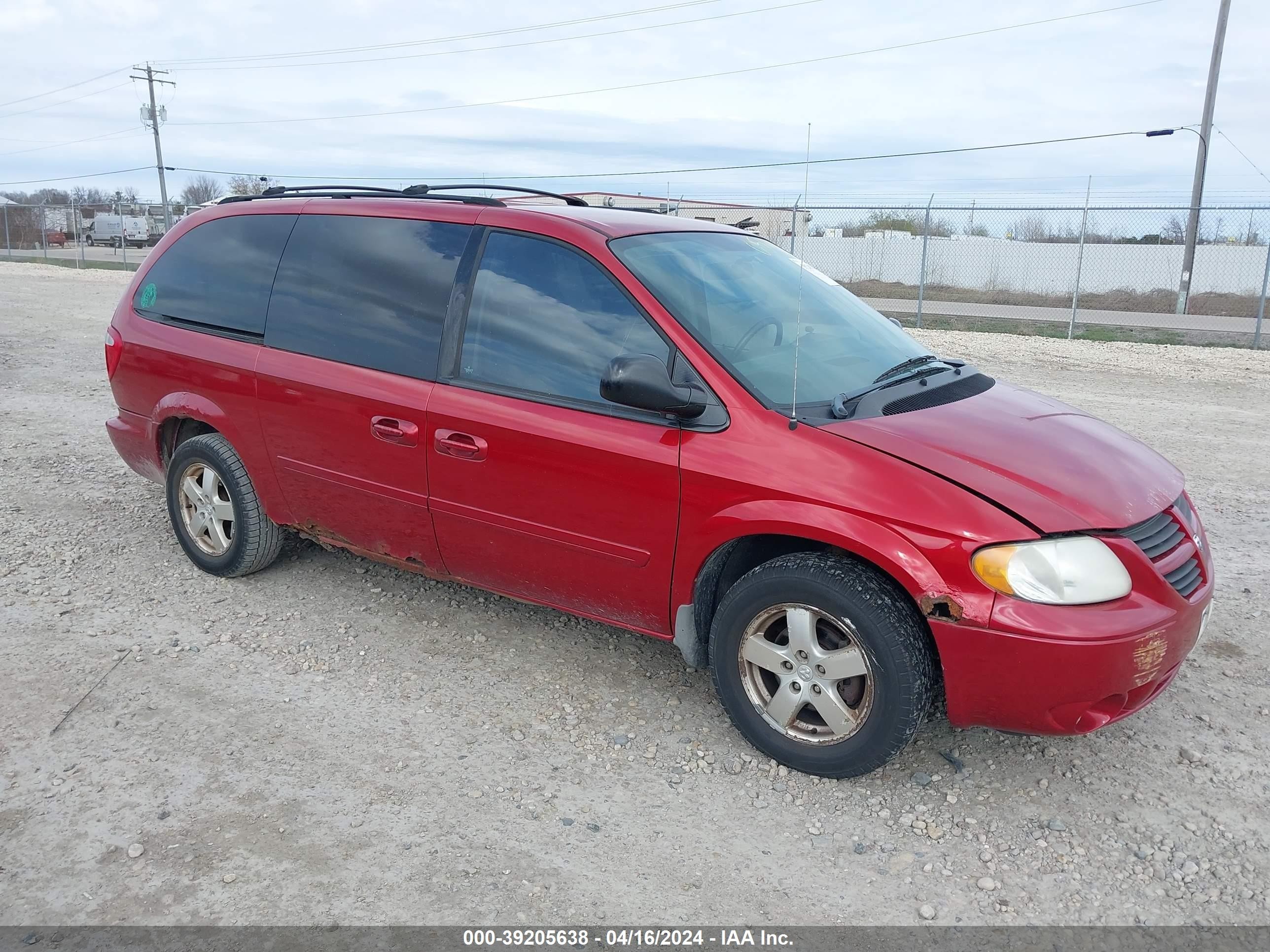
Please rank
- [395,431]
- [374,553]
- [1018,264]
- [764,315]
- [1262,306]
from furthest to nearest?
[1018,264] < [1262,306] < [374,553] < [395,431] < [764,315]

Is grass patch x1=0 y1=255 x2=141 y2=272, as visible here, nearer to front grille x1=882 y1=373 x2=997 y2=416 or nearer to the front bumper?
front grille x1=882 y1=373 x2=997 y2=416

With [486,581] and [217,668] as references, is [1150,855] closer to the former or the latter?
[486,581]

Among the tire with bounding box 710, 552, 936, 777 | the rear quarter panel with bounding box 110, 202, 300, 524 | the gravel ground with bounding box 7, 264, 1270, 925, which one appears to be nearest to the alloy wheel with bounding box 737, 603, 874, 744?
the tire with bounding box 710, 552, 936, 777

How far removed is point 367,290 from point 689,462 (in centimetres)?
172

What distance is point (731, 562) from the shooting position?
3.40 meters

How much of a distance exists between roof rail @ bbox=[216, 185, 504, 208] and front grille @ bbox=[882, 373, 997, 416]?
70.0 inches

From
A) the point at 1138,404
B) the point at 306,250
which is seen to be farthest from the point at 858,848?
the point at 1138,404

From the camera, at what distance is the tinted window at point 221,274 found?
4457 mm

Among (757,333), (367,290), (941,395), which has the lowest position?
(941,395)

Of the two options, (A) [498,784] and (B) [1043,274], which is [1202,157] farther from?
(A) [498,784]

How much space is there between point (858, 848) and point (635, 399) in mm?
1574

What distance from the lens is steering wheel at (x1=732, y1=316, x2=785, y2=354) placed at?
11.5 feet

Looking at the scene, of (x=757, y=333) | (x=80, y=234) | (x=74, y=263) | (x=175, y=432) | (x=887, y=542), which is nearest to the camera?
(x=887, y=542)

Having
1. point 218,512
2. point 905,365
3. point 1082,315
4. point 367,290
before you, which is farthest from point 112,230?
point 905,365
